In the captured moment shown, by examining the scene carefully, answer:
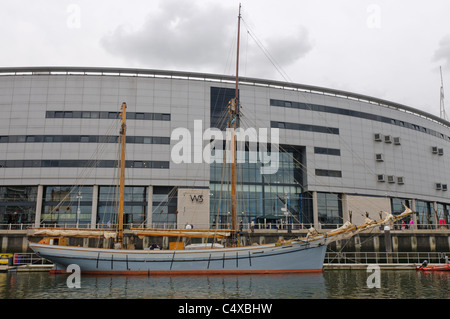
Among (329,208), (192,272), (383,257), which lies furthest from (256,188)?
(192,272)

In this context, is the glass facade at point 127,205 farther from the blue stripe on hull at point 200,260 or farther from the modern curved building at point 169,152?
the blue stripe on hull at point 200,260

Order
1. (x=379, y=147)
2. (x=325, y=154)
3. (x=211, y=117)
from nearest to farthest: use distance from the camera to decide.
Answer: (x=211, y=117)
(x=325, y=154)
(x=379, y=147)

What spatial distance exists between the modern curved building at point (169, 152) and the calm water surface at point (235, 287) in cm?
2223

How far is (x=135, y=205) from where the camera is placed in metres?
52.6

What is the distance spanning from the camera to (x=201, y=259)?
3034 centimetres

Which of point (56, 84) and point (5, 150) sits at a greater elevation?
point (56, 84)

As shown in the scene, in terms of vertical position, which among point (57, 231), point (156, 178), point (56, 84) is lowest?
point (57, 231)

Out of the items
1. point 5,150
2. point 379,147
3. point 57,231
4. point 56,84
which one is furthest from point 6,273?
point 379,147

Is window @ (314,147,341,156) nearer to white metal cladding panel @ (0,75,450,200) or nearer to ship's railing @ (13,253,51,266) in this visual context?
white metal cladding panel @ (0,75,450,200)

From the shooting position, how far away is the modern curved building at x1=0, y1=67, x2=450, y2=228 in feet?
171

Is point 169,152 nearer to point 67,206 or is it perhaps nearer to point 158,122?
point 158,122

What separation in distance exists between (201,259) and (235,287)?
7.07 metres

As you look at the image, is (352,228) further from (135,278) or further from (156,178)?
(156,178)
